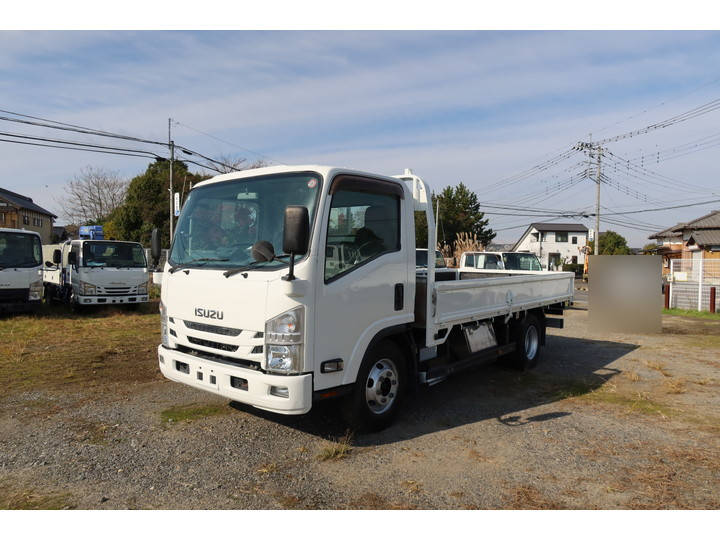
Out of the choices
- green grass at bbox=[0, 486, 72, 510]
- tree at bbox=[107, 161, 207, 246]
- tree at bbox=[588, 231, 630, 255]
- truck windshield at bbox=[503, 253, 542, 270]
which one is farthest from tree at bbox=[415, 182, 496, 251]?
green grass at bbox=[0, 486, 72, 510]

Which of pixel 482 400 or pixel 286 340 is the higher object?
pixel 286 340

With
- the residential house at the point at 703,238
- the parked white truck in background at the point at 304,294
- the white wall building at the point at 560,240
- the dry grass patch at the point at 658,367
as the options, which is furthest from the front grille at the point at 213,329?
the white wall building at the point at 560,240

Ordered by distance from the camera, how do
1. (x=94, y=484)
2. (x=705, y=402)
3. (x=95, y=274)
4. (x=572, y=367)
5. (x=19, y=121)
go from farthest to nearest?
(x=19, y=121) < (x=95, y=274) < (x=572, y=367) < (x=705, y=402) < (x=94, y=484)

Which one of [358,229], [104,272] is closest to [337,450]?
[358,229]

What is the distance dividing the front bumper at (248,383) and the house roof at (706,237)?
125 ft

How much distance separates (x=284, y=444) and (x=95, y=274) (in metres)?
10.5

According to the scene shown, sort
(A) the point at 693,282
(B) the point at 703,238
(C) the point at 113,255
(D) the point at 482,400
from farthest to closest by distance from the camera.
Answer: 1. (B) the point at 703,238
2. (A) the point at 693,282
3. (C) the point at 113,255
4. (D) the point at 482,400

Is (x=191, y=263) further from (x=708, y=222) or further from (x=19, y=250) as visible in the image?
(x=708, y=222)

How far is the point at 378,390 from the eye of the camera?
4.60m

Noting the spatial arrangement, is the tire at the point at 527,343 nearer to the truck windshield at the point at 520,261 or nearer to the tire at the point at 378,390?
the tire at the point at 378,390

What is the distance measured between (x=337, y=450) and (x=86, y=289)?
35.8ft

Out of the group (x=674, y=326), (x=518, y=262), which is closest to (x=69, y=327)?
(x=518, y=262)

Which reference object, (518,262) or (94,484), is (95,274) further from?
(518,262)

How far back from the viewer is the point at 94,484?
3.60 meters
